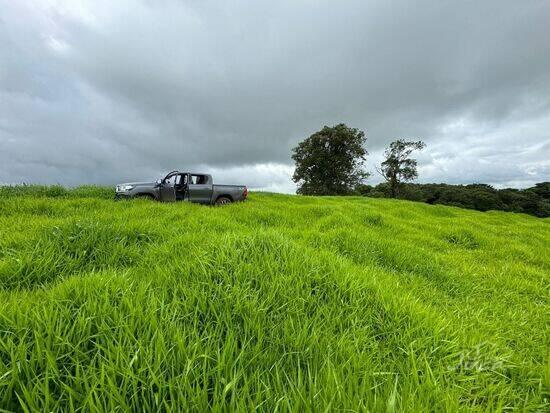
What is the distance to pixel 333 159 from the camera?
165 feet

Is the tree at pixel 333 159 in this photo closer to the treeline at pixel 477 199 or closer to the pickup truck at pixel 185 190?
the treeline at pixel 477 199

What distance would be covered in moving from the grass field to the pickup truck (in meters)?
8.65

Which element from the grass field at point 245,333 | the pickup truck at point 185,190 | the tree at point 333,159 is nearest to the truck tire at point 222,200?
the pickup truck at point 185,190

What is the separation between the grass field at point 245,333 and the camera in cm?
147

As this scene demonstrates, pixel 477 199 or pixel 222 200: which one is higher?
pixel 222 200

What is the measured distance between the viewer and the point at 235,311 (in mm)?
2309

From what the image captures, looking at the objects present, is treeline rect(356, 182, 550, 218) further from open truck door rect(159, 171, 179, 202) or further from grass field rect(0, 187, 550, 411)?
grass field rect(0, 187, 550, 411)

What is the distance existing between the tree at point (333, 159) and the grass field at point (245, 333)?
46.9 m

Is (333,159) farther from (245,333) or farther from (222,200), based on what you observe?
(245,333)

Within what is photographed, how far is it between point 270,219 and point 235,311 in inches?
257

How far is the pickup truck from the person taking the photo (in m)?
13.0

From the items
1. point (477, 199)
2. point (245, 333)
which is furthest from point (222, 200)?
point (477, 199)

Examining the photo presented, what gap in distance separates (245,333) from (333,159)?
5048cm

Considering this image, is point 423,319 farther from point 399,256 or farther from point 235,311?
point 399,256
